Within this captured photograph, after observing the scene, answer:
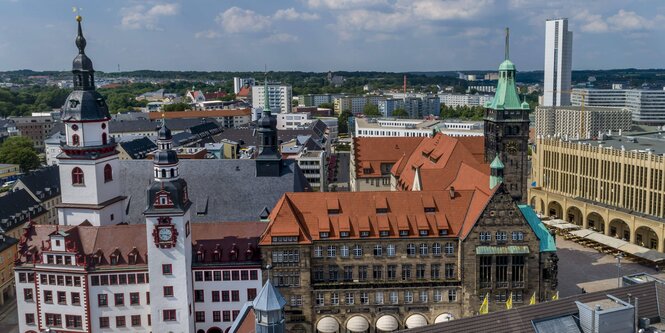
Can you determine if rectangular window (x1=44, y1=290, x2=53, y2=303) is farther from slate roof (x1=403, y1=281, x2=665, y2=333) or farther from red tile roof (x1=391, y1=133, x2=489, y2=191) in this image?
red tile roof (x1=391, y1=133, x2=489, y2=191)

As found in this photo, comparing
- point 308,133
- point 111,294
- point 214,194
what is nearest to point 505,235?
point 214,194

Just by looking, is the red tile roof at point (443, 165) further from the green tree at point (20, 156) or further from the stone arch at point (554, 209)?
the green tree at point (20, 156)

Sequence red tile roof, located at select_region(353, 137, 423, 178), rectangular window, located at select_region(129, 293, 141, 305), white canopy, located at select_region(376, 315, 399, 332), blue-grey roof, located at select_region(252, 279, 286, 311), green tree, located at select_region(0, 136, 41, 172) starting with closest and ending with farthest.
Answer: blue-grey roof, located at select_region(252, 279, 286, 311) → rectangular window, located at select_region(129, 293, 141, 305) → white canopy, located at select_region(376, 315, 399, 332) → red tile roof, located at select_region(353, 137, 423, 178) → green tree, located at select_region(0, 136, 41, 172)

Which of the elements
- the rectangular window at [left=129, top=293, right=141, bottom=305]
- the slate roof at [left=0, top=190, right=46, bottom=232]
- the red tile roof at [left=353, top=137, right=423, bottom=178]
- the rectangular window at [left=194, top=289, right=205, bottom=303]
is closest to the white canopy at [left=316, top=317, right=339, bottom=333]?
the rectangular window at [left=194, top=289, right=205, bottom=303]

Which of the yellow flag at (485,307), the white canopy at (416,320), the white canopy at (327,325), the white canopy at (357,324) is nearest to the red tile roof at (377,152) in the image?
the white canopy at (416,320)

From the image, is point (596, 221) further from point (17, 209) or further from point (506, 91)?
point (17, 209)

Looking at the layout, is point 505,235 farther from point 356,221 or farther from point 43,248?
point 43,248

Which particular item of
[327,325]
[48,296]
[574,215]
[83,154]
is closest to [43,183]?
[83,154]

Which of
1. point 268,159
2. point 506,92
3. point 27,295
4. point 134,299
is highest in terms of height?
point 506,92
